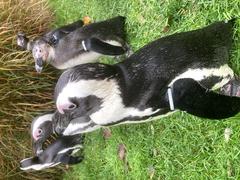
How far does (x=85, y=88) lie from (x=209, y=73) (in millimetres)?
729

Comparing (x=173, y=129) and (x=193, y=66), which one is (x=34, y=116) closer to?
(x=173, y=129)

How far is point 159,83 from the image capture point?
Result: 262 centimetres

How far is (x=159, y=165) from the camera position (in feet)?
12.5

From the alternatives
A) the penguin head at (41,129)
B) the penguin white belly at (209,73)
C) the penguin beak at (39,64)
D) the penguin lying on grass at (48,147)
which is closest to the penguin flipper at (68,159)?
the penguin lying on grass at (48,147)

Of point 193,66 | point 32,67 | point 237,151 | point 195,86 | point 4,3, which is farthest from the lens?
point 4,3

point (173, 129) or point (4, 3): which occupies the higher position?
point (4, 3)

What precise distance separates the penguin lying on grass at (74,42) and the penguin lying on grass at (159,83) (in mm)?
1040

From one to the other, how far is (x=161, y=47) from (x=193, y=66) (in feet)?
0.71

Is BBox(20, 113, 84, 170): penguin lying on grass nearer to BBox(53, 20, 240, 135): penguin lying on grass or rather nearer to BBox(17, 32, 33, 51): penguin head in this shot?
BBox(17, 32, 33, 51): penguin head

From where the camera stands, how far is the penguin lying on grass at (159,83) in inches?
96.7

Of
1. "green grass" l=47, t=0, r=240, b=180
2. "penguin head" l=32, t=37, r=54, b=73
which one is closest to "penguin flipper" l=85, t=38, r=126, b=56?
"green grass" l=47, t=0, r=240, b=180

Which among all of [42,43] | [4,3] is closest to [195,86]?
[42,43]

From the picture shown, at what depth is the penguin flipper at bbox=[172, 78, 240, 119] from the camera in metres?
2.43

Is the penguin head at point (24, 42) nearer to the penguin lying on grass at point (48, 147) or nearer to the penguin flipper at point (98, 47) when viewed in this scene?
the penguin lying on grass at point (48, 147)
